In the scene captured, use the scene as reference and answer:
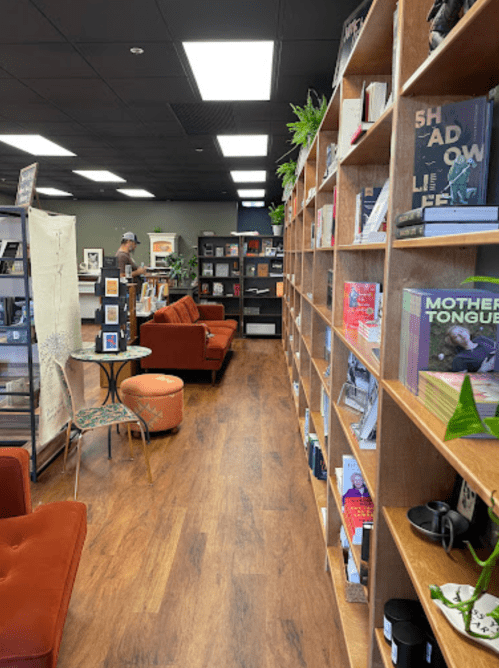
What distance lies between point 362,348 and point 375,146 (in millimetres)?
730

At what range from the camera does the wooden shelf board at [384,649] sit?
1.36 m

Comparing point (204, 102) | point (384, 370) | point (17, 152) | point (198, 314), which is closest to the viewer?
point (384, 370)

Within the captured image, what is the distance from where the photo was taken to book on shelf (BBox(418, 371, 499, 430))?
0.96m

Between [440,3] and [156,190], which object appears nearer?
[440,3]

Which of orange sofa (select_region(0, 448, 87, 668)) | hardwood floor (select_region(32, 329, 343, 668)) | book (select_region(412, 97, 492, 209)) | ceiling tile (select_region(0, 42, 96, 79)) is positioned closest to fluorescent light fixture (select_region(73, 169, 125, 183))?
ceiling tile (select_region(0, 42, 96, 79))

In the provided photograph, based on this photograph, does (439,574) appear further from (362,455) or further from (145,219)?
(145,219)

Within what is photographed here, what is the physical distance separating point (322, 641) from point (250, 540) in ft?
2.53

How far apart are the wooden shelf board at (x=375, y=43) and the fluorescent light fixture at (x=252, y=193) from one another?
29.3 ft

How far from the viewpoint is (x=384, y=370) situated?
4.56 feet

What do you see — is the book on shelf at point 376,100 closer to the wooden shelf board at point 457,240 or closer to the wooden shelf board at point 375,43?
the wooden shelf board at point 375,43

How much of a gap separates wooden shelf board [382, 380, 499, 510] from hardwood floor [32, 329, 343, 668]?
1266 millimetres

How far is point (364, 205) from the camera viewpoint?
205 centimetres

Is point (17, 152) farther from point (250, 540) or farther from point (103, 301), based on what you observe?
point (250, 540)

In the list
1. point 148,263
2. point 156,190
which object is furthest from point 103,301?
point 148,263
